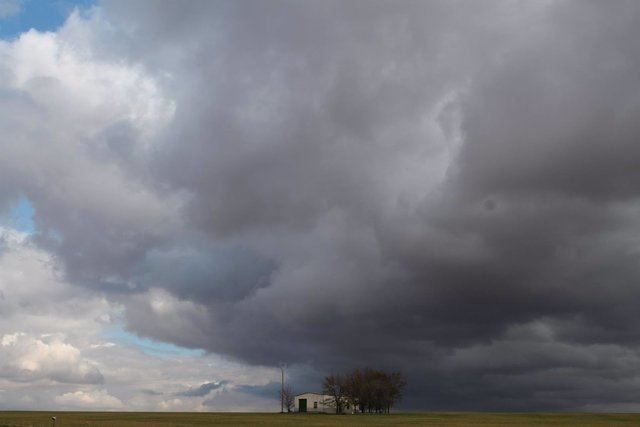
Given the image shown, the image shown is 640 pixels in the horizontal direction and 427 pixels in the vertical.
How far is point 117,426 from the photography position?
9762cm

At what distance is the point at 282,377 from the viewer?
639ft

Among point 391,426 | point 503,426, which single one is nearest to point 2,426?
point 391,426

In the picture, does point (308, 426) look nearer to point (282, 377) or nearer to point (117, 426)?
point (117, 426)

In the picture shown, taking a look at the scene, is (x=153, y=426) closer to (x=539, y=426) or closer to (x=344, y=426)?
(x=344, y=426)

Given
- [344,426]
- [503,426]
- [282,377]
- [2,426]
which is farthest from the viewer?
[282,377]

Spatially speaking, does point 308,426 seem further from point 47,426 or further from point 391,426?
point 47,426

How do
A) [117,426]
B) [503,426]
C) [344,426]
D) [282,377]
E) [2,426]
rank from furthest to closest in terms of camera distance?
[282,377] < [503,426] < [344,426] < [117,426] < [2,426]

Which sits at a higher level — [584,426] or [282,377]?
[282,377]

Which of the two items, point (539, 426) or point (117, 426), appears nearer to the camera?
point (117, 426)

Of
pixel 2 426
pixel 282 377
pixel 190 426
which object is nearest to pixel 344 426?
pixel 190 426

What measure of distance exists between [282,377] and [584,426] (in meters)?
98.0

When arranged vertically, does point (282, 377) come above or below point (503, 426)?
above

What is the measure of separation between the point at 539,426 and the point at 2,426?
83336mm

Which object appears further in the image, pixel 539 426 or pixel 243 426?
pixel 539 426
